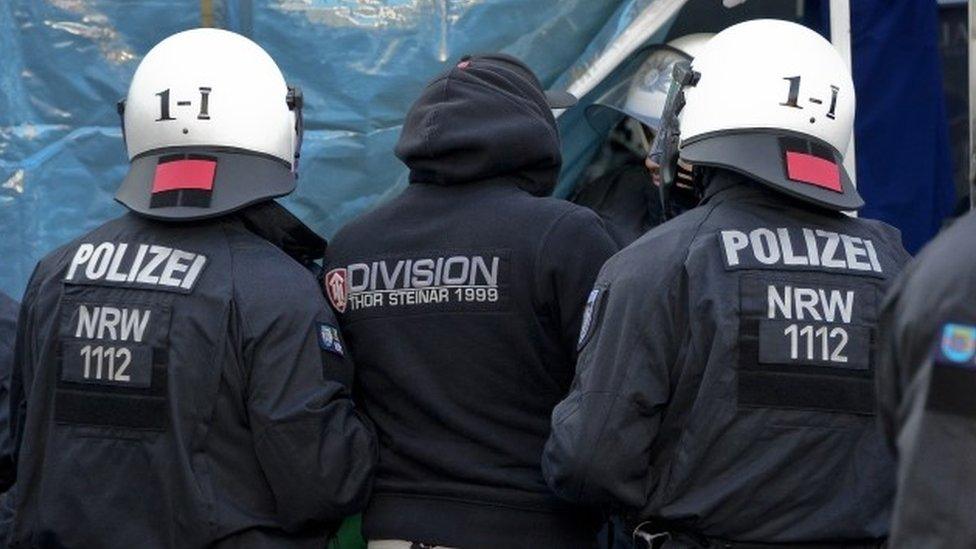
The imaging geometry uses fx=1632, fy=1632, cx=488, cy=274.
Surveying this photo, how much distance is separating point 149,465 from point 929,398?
6.18ft

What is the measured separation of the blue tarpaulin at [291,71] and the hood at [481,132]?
99 cm

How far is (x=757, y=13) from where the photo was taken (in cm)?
504

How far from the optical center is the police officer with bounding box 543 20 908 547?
3057 mm

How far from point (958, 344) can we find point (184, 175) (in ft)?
6.72

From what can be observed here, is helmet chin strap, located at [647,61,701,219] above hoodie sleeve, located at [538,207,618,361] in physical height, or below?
above

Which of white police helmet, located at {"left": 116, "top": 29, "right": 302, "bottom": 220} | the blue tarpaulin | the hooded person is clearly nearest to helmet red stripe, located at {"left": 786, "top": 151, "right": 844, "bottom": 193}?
white police helmet, located at {"left": 116, "top": 29, "right": 302, "bottom": 220}

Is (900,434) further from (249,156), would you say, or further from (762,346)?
(249,156)

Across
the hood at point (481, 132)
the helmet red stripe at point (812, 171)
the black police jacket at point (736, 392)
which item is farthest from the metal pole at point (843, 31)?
the black police jacket at point (736, 392)

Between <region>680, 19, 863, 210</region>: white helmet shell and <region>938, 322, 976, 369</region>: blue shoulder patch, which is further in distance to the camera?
<region>680, 19, 863, 210</region>: white helmet shell

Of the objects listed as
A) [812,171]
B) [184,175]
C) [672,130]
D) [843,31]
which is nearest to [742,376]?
[812,171]

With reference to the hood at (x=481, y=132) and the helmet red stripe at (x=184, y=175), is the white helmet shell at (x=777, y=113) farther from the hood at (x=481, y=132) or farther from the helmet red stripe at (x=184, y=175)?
the helmet red stripe at (x=184, y=175)

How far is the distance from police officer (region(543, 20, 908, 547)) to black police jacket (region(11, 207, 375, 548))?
20.7 inches

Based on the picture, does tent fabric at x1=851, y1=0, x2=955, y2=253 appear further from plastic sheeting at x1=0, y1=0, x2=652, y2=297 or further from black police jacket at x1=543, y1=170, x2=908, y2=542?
black police jacket at x1=543, y1=170, x2=908, y2=542

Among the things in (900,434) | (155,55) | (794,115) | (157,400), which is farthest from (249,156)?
(900,434)
